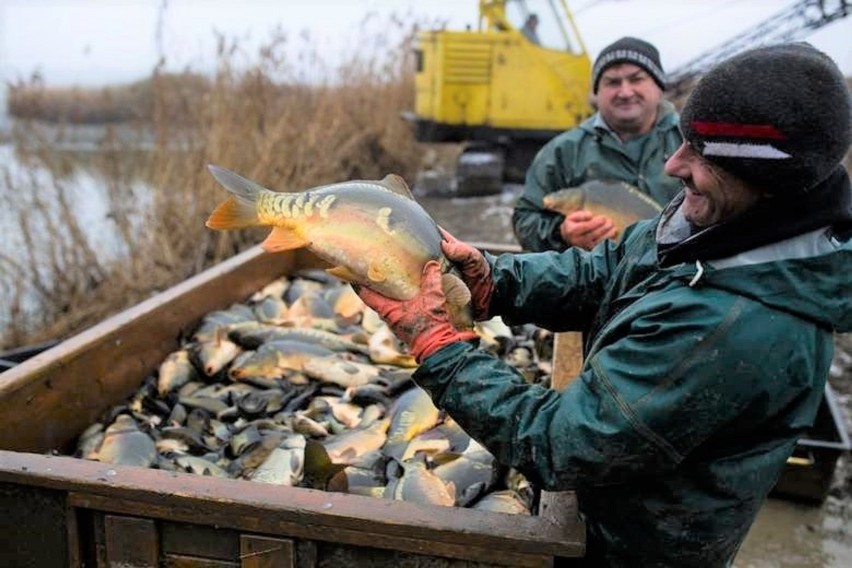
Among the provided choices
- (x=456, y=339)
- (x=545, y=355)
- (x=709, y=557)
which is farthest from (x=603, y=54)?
(x=709, y=557)

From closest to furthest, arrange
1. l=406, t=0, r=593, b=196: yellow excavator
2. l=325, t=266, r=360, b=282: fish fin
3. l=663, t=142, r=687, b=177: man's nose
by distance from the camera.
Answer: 1. l=663, t=142, r=687, b=177: man's nose
2. l=325, t=266, r=360, b=282: fish fin
3. l=406, t=0, r=593, b=196: yellow excavator

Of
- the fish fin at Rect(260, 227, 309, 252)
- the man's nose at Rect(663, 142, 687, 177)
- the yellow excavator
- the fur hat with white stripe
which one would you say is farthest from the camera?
the yellow excavator

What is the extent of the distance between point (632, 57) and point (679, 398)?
99.0 inches

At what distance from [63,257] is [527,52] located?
7.98 meters

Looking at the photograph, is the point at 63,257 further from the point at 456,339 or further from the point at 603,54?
the point at 456,339

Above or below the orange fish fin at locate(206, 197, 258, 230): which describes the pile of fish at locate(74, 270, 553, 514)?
below

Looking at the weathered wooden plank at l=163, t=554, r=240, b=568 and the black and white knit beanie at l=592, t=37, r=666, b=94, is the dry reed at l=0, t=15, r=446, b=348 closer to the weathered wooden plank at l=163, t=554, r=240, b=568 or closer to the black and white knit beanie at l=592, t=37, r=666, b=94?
the black and white knit beanie at l=592, t=37, r=666, b=94

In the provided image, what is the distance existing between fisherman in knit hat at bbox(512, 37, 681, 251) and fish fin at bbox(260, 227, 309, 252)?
1.69 meters

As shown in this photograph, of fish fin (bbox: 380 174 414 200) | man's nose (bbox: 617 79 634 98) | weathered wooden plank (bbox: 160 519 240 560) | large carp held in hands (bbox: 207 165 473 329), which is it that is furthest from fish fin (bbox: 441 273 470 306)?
man's nose (bbox: 617 79 634 98)

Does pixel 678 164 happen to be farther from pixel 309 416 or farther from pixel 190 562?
pixel 309 416

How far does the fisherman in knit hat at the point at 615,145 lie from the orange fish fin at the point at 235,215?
171 centimetres

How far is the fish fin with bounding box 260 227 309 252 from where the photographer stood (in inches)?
80.4

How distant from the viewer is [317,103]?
977cm

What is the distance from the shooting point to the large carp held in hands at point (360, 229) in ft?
6.17
